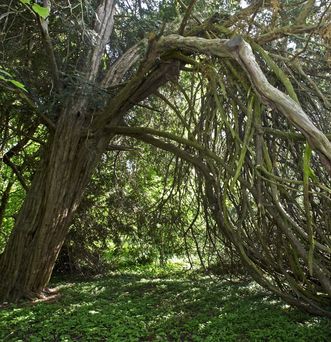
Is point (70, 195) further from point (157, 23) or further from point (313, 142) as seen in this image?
point (313, 142)

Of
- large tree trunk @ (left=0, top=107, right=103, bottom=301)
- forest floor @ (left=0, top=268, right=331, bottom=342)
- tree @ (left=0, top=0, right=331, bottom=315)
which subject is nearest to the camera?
forest floor @ (left=0, top=268, right=331, bottom=342)

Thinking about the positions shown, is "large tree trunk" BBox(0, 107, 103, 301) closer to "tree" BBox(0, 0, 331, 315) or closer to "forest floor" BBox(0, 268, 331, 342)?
"tree" BBox(0, 0, 331, 315)

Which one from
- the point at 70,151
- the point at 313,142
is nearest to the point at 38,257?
the point at 70,151

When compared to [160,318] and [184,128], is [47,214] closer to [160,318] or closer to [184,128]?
[160,318]

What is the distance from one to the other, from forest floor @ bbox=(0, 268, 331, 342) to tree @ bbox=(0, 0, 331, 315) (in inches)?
13.6

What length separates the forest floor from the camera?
4191 millimetres

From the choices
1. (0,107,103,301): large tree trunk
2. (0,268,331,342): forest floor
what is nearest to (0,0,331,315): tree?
(0,107,103,301): large tree trunk

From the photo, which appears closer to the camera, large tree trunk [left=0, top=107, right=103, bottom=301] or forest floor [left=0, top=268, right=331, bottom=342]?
forest floor [left=0, top=268, right=331, bottom=342]

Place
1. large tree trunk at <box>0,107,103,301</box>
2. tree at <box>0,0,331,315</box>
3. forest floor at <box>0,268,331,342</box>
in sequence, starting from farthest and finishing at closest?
large tree trunk at <box>0,107,103,301</box> → tree at <box>0,0,331,315</box> → forest floor at <box>0,268,331,342</box>

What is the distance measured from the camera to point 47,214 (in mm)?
5371

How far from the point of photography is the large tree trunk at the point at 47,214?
17.7 ft

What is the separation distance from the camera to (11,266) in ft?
17.9

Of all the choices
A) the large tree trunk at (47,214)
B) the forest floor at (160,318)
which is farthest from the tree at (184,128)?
the forest floor at (160,318)

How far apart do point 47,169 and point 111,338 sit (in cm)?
245
